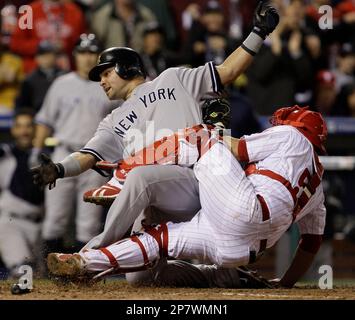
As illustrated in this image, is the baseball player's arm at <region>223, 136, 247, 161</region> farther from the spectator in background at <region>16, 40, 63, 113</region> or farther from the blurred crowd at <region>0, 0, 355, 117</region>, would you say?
the spectator in background at <region>16, 40, 63, 113</region>

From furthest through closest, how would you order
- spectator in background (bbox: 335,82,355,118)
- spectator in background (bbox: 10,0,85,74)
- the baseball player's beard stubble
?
spectator in background (bbox: 335,82,355,118) → spectator in background (bbox: 10,0,85,74) → the baseball player's beard stubble

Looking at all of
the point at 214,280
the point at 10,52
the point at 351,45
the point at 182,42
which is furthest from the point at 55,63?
the point at 214,280

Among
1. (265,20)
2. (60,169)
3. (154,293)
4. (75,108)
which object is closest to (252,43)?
(265,20)

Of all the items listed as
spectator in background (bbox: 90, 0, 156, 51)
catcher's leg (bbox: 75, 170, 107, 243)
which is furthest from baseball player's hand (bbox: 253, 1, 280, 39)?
spectator in background (bbox: 90, 0, 156, 51)

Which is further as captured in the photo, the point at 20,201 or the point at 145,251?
Answer: the point at 20,201

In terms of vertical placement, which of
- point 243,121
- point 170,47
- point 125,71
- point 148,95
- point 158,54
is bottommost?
point 243,121

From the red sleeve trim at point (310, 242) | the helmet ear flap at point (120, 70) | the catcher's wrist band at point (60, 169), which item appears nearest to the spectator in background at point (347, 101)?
the red sleeve trim at point (310, 242)

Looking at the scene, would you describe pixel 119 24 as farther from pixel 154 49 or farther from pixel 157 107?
pixel 157 107

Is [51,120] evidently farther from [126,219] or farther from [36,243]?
[126,219]
